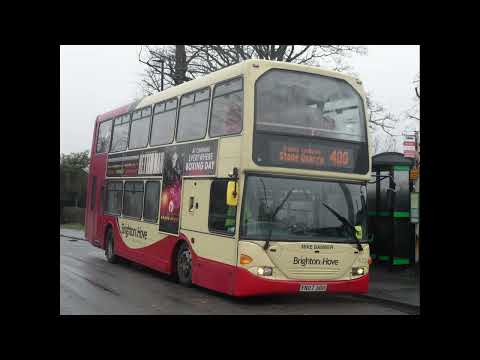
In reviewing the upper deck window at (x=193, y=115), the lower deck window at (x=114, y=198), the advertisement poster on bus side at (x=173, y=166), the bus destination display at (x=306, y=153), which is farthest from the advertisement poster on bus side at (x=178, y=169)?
the lower deck window at (x=114, y=198)

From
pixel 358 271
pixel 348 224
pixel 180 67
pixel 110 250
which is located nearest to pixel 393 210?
pixel 358 271

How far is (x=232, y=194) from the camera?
10.7m

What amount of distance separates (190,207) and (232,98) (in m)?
2.50

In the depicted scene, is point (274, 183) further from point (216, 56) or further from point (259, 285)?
point (216, 56)

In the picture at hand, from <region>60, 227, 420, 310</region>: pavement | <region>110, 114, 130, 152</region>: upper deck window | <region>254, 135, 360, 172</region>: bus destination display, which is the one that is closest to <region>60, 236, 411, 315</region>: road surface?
<region>60, 227, 420, 310</region>: pavement

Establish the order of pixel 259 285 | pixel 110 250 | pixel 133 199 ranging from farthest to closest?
pixel 110 250
pixel 133 199
pixel 259 285

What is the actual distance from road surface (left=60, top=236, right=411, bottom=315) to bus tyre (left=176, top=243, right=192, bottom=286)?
0.63 ft

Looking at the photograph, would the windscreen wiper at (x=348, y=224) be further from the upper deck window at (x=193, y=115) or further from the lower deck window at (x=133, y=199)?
the lower deck window at (x=133, y=199)

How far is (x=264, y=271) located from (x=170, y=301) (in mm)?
1871

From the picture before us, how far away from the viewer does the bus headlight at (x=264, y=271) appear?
10568 mm

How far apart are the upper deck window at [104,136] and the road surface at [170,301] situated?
511cm

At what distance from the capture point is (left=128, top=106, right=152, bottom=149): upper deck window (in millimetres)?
15734
